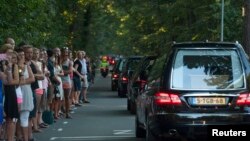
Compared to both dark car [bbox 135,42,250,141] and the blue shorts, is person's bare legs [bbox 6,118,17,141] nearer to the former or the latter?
dark car [bbox 135,42,250,141]

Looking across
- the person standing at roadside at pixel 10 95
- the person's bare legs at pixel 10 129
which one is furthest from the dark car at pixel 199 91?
the person's bare legs at pixel 10 129

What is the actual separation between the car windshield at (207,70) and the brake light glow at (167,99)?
147 mm

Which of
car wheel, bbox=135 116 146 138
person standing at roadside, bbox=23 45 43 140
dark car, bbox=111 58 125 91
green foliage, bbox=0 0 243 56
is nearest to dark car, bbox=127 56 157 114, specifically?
green foliage, bbox=0 0 243 56

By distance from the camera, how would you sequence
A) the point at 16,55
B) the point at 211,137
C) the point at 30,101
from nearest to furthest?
the point at 211,137 < the point at 16,55 < the point at 30,101

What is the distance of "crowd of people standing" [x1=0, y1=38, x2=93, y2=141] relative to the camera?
12695mm

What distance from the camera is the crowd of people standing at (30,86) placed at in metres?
12.7

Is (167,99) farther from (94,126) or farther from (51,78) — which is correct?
(51,78)

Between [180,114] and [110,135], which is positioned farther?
[110,135]

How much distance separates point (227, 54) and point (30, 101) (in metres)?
4.27

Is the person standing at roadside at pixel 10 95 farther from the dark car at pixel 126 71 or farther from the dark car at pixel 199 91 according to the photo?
the dark car at pixel 126 71

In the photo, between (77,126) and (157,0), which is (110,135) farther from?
(157,0)

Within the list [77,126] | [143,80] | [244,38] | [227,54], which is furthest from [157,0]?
[227,54]

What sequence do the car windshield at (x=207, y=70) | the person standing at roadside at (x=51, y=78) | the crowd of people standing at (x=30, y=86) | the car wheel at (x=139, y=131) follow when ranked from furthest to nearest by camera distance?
the person standing at roadside at (x=51, y=78) < the car wheel at (x=139, y=131) < the crowd of people standing at (x=30, y=86) < the car windshield at (x=207, y=70)

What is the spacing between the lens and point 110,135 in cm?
1593
